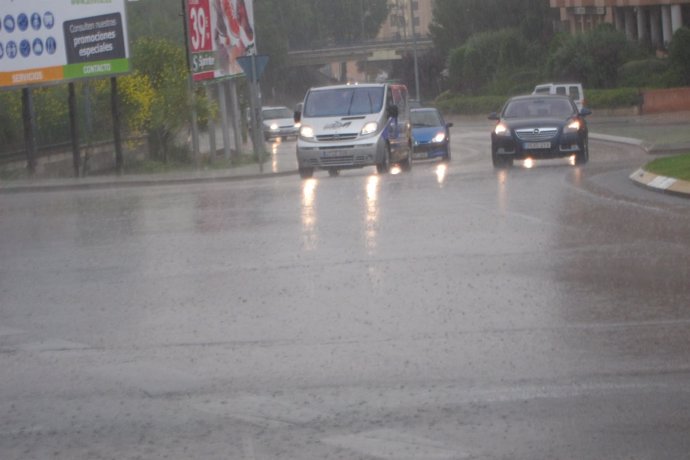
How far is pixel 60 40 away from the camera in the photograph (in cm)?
3475

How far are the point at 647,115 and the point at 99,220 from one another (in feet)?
136

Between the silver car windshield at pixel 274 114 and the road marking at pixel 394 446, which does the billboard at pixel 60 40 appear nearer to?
the road marking at pixel 394 446

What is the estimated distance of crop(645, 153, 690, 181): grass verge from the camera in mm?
20019

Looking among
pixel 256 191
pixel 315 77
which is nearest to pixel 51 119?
pixel 256 191

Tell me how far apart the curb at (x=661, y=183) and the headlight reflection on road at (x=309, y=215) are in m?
4.95

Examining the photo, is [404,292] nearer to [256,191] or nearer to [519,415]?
[519,415]

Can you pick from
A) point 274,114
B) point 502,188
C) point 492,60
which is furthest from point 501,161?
point 492,60

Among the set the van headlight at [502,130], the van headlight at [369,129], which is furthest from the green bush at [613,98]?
the van headlight at [369,129]

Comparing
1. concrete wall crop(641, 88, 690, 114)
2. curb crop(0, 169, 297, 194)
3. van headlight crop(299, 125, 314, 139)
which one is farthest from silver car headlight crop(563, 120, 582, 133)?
concrete wall crop(641, 88, 690, 114)

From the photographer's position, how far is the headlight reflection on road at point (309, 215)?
1515 centimetres

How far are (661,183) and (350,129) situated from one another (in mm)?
9729

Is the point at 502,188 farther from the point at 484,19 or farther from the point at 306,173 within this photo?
the point at 484,19

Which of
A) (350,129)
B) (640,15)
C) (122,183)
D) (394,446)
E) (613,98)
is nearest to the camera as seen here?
(394,446)

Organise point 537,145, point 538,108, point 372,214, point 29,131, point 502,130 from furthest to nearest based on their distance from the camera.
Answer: point 29,131 → point 538,108 → point 502,130 → point 537,145 → point 372,214
